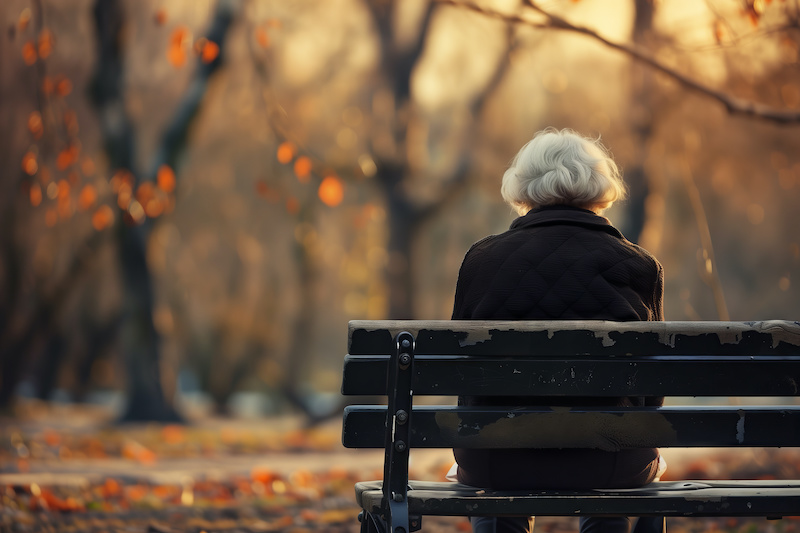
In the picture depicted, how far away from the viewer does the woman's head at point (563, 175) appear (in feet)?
10.4

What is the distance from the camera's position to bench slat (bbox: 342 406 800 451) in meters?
2.72

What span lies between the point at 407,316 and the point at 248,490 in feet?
23.5

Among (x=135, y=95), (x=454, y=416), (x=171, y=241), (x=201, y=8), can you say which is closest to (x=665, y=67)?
(x=454, y=416)

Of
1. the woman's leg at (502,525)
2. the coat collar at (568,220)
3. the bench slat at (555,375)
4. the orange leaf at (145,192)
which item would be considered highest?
the orange leaf at (145,192)

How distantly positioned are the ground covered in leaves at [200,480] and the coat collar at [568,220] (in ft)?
9.61

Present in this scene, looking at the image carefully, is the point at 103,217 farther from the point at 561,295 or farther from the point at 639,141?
the point at 561,295

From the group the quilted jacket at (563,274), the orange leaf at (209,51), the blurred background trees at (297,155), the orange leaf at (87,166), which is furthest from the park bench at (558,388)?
the orange leaf at (87,166)

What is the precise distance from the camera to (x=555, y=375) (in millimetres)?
2721

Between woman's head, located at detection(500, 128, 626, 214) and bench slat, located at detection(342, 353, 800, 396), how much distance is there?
0.66 metres

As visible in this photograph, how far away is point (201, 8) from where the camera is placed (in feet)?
51.3

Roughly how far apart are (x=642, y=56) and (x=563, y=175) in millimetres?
2605

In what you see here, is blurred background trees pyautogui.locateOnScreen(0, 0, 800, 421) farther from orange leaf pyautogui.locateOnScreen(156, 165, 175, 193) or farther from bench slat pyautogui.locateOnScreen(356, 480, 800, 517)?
bench slat pyautogui.locateOnScreen(356, 480, 800, 517)

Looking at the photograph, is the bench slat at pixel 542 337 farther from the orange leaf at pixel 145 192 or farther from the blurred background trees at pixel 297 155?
the orange leaf at pixel 145 192

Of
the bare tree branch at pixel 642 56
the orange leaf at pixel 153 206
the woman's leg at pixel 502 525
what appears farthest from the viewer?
the orange leaf at pixel 153 206
